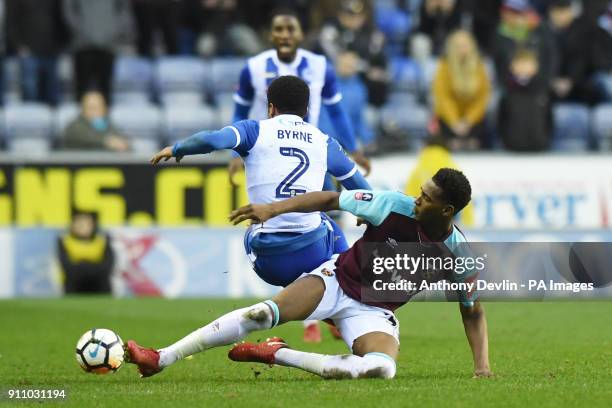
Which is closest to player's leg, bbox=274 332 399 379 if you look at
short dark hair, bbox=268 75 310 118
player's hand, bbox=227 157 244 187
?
short dark hair, bbox=268 75 310 118

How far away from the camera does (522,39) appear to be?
19.8 m

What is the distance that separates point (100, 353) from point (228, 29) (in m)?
12.1

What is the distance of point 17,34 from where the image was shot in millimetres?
19500

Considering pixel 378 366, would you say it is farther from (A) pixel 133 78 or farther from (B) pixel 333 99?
(A) pixel 133 78

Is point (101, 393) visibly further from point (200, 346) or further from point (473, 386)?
point (473, 386)

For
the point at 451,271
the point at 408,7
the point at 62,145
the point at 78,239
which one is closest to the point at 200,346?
the point at 451,271

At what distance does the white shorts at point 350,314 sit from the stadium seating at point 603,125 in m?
11.8

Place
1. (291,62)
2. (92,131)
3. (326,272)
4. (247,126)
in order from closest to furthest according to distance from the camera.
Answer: (326,272), (247,126), (291,62), (92,131)

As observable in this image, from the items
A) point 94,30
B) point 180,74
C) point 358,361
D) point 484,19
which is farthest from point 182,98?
point 358,361

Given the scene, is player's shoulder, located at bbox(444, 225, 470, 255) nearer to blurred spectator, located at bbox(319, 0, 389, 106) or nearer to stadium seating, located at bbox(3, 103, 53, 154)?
blurred spectator, located at bbox(319, 0, 389, 106)

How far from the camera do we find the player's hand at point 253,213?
7.82 metres

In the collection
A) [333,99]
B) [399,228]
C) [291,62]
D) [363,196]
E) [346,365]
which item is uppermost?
[291,62]

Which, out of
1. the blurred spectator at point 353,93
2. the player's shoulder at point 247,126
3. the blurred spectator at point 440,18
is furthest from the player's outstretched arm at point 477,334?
the blurred spectator at point 440,18

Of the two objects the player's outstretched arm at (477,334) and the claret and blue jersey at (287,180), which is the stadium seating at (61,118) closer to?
the claret and blue jersey at (287,180)
